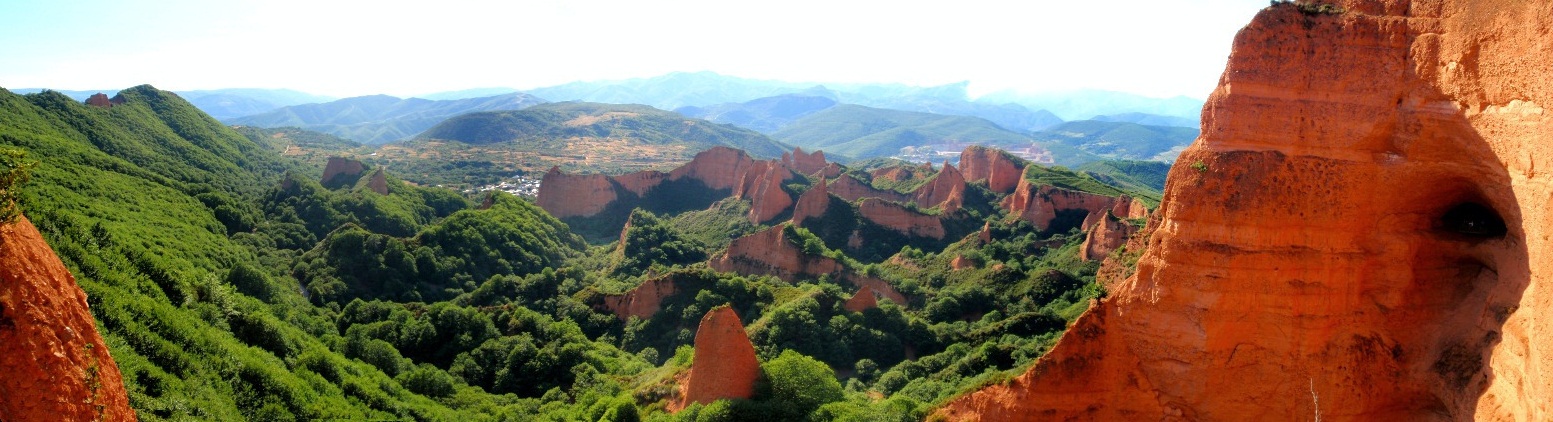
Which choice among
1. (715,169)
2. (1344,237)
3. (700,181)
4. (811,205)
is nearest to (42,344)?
(1344,237)

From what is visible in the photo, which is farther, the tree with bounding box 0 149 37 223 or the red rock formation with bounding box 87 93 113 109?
the red rock formation with bounding box 87 93 113 109

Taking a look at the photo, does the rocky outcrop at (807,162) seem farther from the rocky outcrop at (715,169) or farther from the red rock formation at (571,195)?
the red rock formation at (571,195)

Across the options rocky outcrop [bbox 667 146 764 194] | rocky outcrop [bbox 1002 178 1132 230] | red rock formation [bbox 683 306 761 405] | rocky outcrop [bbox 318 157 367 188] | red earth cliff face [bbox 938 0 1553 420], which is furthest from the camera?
rocky outcrop [bbox 667 146 764 194]

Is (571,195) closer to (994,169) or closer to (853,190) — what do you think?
(853,190)

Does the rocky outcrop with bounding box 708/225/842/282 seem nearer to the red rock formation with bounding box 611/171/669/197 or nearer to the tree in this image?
the red rock formation with bounding box 611/171/669/197

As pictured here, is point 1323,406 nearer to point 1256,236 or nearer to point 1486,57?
point 1256,236

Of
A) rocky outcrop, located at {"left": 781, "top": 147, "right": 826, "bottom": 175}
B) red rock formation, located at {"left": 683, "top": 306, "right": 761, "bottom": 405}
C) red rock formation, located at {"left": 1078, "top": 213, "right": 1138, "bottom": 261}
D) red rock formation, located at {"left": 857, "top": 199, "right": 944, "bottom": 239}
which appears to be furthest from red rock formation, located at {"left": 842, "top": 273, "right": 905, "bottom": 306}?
rocky outcrop, located at {"left": 781, "top": 147, "right": 826, "bottom": 175}

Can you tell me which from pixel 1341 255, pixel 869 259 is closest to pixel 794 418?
pixel 1341 255
